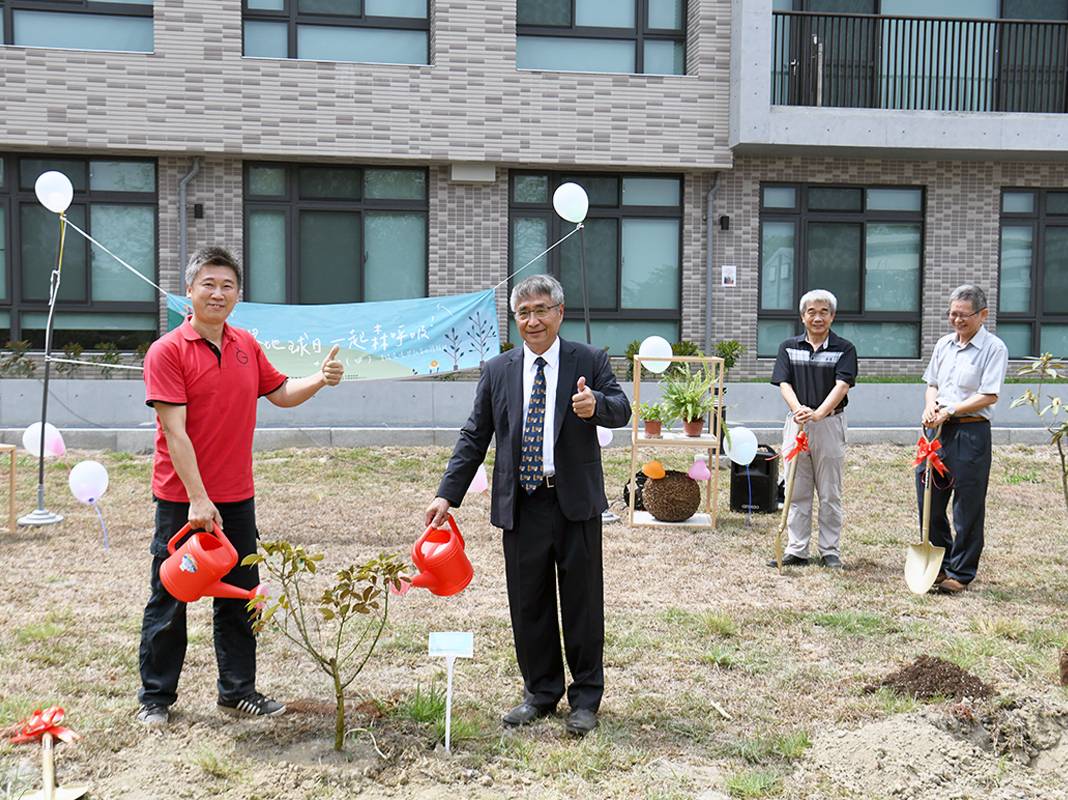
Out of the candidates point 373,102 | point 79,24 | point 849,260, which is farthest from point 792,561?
point 79,24

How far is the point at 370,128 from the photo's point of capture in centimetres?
1568

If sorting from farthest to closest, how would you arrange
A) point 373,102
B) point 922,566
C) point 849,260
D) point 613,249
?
point 849,260 < point 613,249 < point 373,102 < point 922,566

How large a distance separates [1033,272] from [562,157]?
8.21 meters

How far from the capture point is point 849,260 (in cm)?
1748

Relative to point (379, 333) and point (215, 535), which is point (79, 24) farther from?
point (215, 535)

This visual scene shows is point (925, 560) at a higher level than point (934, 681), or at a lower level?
higher

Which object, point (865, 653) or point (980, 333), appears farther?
point (980, 333)

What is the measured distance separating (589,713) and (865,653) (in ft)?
5.80

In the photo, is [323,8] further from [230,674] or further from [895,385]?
[230,674]

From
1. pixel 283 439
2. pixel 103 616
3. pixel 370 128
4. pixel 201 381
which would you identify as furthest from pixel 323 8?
pixel 201 381

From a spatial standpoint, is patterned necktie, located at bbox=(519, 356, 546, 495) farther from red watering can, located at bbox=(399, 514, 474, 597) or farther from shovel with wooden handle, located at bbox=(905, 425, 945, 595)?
shovel with wooden handle, located at bbox=(905, 425, 945, 595)

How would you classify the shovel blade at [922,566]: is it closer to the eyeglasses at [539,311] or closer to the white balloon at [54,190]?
the eyeglasses at [539,311]

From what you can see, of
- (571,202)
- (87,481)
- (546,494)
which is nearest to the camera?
(546,494)

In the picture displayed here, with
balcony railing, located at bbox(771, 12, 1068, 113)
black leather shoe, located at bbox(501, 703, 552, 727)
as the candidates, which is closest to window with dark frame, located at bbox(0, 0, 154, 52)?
balcony railing, located at bbox(771, 12, 1068, 113)
